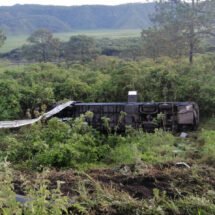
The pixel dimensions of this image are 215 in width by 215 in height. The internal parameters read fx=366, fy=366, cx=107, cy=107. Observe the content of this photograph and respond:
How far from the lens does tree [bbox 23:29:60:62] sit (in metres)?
28.4

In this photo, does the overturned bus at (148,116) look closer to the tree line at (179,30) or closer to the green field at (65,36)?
the tree line at (179,30)

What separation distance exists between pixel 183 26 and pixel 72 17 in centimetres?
9896

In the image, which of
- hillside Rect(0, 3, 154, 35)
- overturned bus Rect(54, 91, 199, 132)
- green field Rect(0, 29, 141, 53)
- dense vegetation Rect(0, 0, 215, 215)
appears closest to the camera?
dense vegetation Rect(0, 0, 215, 215)

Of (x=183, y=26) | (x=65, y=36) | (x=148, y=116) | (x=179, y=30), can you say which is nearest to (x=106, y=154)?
(x=148, y=116)

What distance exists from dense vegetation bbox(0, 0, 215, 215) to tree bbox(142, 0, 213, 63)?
0.21 m

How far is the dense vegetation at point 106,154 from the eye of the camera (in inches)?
138

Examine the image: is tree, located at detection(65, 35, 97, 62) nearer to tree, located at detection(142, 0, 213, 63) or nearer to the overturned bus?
tree, located at detection(142, 0, 213, 63)

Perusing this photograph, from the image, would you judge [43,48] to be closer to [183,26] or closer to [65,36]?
[183,26]

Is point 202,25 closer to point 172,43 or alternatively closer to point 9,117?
point 172,43

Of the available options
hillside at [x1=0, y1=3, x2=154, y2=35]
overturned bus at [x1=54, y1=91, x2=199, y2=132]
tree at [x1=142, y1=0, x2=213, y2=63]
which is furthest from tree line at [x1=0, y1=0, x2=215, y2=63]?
hillside at [x1=0, y1=3, x2=154, y2=35]

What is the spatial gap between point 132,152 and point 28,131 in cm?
236

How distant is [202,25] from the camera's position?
599 inches

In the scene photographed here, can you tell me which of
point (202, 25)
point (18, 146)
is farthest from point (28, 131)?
point (202, 25)

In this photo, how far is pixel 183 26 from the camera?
51.3 ft
